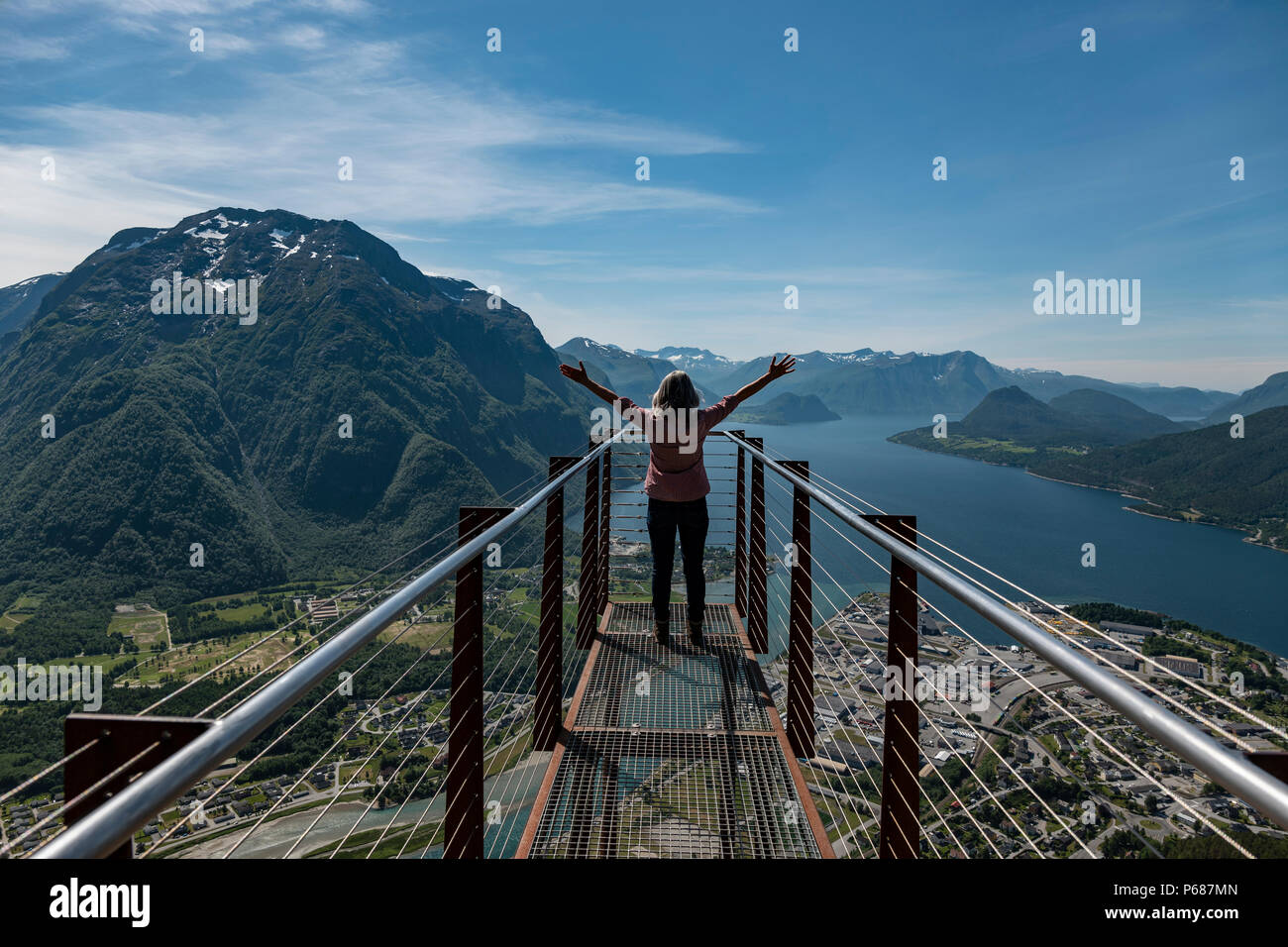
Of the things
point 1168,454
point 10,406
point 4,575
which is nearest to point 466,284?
point 10,406

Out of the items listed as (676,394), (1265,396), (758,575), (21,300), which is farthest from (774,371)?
(1265,396)

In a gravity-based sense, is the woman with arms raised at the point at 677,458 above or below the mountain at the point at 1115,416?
below

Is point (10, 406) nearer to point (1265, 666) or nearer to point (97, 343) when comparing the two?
point (97, 343)

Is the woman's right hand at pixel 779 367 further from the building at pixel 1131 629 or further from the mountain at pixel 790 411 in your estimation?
the mountain at pixel 790 411

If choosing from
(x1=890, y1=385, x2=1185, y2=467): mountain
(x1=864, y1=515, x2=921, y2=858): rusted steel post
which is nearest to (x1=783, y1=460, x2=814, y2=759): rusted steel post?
(x1=864, y1=515, x2=921, y2=858): rusted steel post

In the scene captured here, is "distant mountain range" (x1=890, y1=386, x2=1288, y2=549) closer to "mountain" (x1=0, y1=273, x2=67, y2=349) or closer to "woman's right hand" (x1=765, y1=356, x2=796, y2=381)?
"woman's right hand" (x1=765, y1=356, x2=796, y2=381)

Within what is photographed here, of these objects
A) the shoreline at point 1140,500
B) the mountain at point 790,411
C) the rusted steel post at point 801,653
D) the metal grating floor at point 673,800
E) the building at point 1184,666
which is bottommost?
the building at point 1184,666

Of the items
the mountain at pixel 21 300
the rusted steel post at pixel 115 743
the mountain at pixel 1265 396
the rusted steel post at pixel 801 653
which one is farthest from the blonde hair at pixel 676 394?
the mountain at pixel 1265 396
